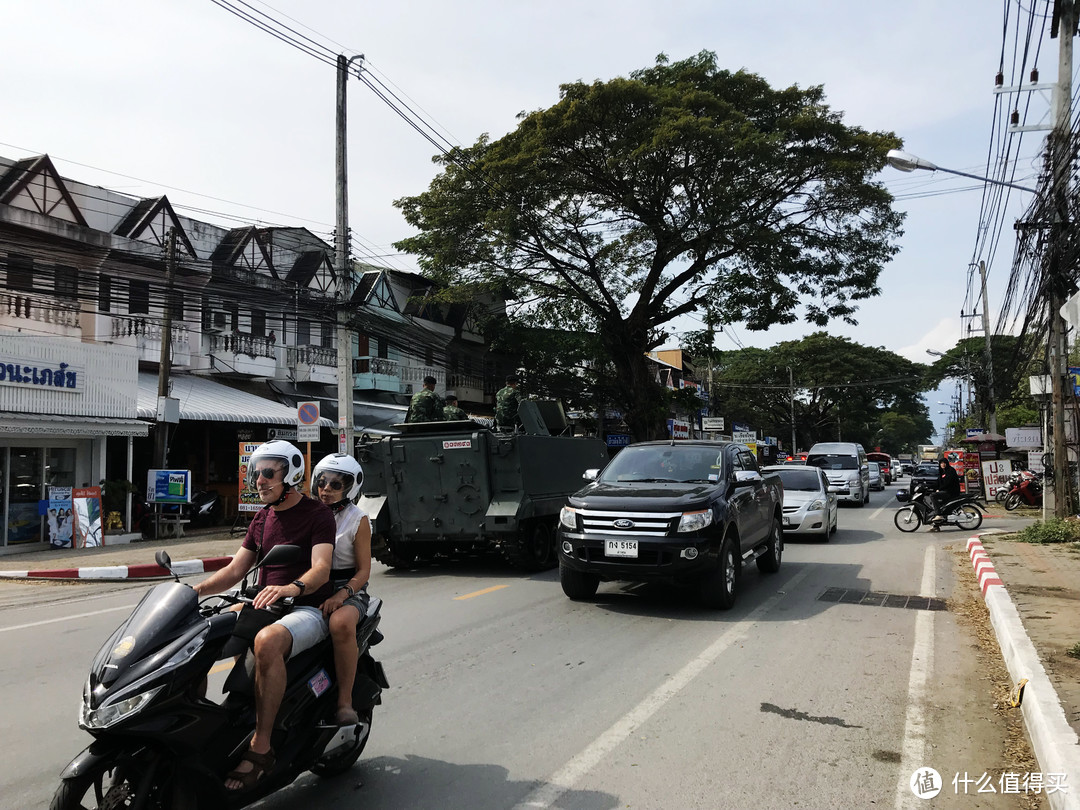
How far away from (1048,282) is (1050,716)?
493 inches

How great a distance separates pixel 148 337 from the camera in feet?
76.2

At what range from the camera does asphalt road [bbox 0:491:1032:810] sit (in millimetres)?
4047

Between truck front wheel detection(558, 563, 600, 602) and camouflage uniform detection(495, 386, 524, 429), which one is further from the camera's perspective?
camouflage uniform detection(495, 386, 524, 429)

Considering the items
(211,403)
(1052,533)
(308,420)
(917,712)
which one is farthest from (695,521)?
(211,403)

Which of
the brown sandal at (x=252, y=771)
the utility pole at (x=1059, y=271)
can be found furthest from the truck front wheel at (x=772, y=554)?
the brown sandal at (x=252, y=771)

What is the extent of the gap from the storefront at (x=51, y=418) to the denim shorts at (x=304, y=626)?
48.1 ft

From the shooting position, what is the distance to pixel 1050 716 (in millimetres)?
4406

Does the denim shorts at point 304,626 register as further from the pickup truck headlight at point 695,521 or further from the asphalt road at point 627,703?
the pickup truck headlight at point 695,521

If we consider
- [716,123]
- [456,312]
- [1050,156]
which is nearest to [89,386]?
[716,123]

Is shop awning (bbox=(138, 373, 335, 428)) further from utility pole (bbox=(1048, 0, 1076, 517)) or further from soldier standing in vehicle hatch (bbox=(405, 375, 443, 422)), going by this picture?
utility pole (bbox=(1048, 0, 1076, 517))

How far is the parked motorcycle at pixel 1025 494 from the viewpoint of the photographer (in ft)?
78.3

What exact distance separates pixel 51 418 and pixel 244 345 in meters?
10.0

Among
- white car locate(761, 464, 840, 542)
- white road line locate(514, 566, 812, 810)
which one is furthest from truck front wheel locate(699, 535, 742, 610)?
white car locate(761, 464, 840, 542)

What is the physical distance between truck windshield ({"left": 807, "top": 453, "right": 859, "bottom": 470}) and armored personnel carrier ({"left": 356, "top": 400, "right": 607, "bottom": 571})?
18.3 metres
